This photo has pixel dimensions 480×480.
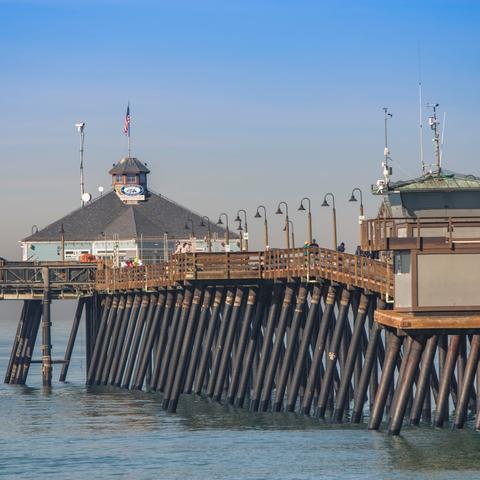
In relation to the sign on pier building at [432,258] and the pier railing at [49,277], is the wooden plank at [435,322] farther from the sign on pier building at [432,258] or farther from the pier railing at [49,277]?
the pier railing at [49,277]

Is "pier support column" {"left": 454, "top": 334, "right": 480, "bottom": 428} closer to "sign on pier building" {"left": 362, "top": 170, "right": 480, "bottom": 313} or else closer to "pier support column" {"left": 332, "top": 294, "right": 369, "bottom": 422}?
"sign on pier building" {"left": 362, "top": 170, "right": 480, "bottom": 313}

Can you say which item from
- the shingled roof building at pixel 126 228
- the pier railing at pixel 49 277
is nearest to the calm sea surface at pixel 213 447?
the pier railing at pixel 49 277

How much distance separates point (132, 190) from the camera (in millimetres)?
112500

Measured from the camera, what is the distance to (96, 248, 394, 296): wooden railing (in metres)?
57.7

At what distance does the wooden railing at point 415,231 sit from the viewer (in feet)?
173

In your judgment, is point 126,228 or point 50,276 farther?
point 126,228

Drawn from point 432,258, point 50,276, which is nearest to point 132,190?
point 50,276

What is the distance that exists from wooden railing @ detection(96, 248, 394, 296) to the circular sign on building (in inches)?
1213

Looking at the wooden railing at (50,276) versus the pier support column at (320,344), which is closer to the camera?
the pier support column at (320,344)

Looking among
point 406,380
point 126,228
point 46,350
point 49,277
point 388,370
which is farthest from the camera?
point 126,228

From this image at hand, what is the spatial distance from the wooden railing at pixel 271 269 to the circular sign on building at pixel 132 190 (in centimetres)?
3081

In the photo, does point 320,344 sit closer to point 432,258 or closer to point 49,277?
point 432,258

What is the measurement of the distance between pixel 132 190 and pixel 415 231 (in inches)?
2303

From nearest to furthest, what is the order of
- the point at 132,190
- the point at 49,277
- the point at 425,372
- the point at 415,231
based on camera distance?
the point at 425,372 → the point at 415,231 → the point at 49,277 → the point at 132,190
